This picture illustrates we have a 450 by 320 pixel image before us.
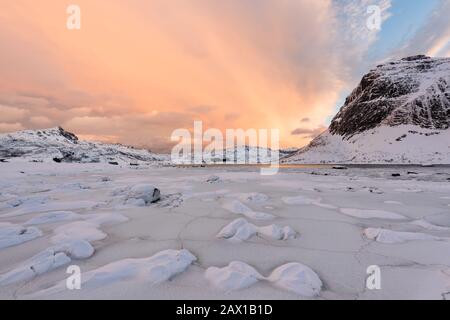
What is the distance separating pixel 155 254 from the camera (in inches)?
153

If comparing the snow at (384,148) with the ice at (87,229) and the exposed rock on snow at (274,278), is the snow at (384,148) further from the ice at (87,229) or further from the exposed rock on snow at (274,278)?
the ice at (87,229)

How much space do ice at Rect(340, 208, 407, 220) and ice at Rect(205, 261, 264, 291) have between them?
181 inches

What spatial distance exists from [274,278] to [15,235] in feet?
Result: 16.6

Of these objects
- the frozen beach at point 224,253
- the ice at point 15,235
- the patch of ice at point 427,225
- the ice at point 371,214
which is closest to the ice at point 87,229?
the frozen beach at point 224,253

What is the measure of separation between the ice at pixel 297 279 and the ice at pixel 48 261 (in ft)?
9.97

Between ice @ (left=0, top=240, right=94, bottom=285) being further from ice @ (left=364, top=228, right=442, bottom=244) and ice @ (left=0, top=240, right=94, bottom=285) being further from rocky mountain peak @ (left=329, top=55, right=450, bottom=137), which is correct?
rocky mountain peak @ (left=329, top=55, right=450, bottom=137)

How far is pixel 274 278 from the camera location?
125 inches

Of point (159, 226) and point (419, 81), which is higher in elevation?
point (419, 81)

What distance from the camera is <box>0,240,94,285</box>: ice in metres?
3.19

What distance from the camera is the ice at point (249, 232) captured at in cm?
482
